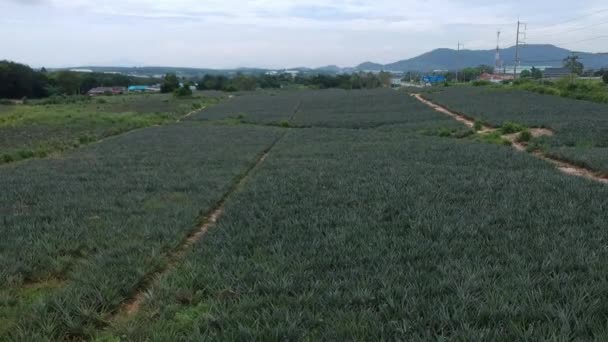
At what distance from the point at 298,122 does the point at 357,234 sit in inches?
1274

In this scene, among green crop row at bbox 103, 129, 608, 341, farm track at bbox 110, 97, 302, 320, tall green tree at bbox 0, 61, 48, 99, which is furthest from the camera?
tall green tree at bbox 0, 61, 48, 99

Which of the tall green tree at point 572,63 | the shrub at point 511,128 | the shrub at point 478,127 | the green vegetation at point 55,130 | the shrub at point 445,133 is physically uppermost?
the tall green tree at point 572,63

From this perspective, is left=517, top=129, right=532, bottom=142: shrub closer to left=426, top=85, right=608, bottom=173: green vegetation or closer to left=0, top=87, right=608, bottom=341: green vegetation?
left=426, top=85, right=608, bottom=173: green vegetation

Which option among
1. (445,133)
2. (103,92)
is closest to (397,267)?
(445,133)

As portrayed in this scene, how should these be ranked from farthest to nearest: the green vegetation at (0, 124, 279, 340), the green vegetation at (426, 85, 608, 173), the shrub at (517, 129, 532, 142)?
the shrub at (517, 129, 532, 142), the green vegetation at (426, 85, 608, 173), the green vegetation at (0, 124, 279, 340)

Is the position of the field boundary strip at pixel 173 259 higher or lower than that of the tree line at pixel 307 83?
lower

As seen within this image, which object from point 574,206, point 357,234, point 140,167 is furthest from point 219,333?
point 140,167

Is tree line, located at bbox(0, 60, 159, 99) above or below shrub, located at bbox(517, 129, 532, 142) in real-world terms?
above

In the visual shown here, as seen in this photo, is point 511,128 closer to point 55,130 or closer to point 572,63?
point 55,130

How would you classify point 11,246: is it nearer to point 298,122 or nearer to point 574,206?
point 574,206

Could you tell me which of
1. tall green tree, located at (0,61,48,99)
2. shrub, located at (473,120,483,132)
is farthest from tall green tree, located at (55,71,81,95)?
shrub, located at (473,120,483,132)

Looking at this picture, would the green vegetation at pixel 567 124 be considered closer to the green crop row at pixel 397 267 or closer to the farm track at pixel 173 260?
the green crop row at pixel 397 267

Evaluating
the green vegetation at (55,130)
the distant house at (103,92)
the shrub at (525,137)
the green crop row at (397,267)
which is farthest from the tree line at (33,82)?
the green crop row at (397,267)

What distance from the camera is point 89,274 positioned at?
682 cm
